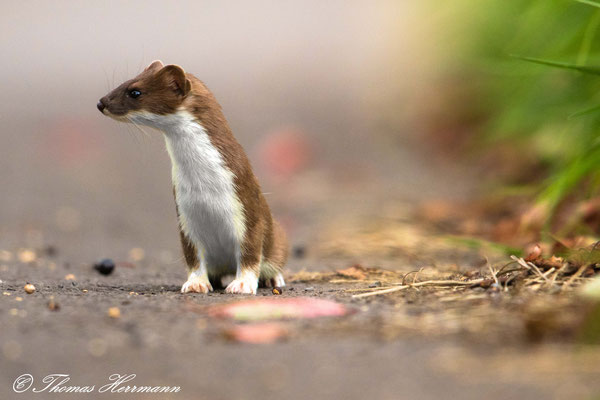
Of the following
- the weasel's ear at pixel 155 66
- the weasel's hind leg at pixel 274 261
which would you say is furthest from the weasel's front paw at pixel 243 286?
the weasel's ear at pixel 155 66

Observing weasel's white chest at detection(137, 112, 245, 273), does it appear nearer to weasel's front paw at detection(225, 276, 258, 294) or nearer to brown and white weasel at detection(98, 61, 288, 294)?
brown and white weasel at detection(98, 61, 288, 294)

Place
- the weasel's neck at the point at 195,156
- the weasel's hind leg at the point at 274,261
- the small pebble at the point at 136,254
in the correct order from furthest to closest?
the small pebble at the point at 136,254
the weasel's hind leg at the point at 274,261
the weasel's neck at the point at 195,156

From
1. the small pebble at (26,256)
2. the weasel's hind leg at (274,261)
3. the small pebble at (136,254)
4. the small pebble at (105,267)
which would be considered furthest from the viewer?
the small pebble at (136,254)

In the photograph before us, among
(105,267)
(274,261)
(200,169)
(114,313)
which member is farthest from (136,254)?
(114,313)

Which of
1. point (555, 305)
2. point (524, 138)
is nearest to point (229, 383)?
point (555, 305)

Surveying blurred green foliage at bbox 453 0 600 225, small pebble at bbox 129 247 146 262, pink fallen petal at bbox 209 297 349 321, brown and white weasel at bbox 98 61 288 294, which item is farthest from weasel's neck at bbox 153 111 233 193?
small pebble at bbox 129 247 146 262

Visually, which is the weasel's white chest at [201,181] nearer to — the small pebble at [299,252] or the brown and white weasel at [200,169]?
the brown and white weasel at [200,169]

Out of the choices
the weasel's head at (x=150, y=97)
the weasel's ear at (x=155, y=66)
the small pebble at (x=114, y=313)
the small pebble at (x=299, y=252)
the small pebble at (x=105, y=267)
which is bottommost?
the small pebble at (x=299, y=252)

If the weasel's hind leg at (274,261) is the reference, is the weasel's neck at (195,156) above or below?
above
